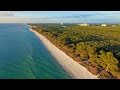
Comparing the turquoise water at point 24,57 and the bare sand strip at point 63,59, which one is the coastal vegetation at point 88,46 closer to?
the bare sand strip at point 63,59

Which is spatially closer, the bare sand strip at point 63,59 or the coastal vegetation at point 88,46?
the coastal vegetation at point 88,46

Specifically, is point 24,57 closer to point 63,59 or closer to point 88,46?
point 63,59

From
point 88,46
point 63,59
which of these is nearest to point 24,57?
point 63,59

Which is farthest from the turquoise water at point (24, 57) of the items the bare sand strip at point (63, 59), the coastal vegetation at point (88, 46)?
the coastal vegetation at point (88, 46)

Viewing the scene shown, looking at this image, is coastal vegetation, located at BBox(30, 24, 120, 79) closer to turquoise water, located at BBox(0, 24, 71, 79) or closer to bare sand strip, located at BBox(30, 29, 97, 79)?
bare sand strip, located at BBox(30, 29, 97, 79)
